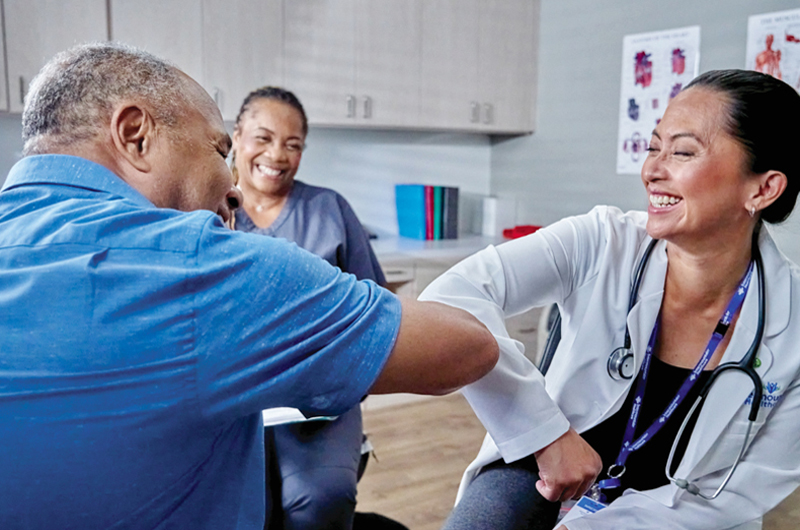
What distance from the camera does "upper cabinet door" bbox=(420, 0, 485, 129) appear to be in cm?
394

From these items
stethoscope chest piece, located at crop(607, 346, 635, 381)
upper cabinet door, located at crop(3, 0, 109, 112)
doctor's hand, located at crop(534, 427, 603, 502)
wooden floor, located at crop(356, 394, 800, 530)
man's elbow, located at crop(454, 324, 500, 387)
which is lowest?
wooden floor, located at crop(356, 394, 800, 530)

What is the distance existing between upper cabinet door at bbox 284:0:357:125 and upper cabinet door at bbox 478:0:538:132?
925 millimetres

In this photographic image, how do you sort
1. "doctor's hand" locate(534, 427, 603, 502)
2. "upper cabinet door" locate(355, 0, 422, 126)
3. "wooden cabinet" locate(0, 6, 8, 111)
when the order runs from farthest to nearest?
"upper cabinet door" locate(355, 0, 422, 126) → "wooden cabinet" locate(0, 6, 8, 111) → "doctor's hand" locate(534, 427, 603, 502)

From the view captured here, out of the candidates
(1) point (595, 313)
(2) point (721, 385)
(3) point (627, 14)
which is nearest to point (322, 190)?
(1) point (595, 313)

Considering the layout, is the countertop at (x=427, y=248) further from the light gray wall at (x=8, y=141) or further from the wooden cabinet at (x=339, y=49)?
the light gray wall at (x=8, y=141)

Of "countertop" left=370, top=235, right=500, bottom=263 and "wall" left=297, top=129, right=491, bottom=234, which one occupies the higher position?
"wall" left=297, top=129, right=491, bottom=234

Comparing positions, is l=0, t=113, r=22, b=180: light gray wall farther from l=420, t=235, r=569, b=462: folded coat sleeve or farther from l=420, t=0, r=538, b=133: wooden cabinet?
l=420, t=235, r=569, b=462: folded coat sleeve

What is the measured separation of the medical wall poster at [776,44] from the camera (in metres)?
3.09

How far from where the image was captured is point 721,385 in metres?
1.27

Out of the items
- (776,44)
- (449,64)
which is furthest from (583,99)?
(776,44)

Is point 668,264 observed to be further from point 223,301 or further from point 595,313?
point 223,301

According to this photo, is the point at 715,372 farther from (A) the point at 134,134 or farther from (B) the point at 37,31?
(B) the point at 37,31

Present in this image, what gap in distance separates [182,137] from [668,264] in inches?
41.0

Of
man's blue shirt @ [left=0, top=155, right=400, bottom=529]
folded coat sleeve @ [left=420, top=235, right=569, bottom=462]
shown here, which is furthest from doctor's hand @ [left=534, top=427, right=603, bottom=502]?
man's blue shirt @ [left=0, top=155, right=400, bottom=529]
